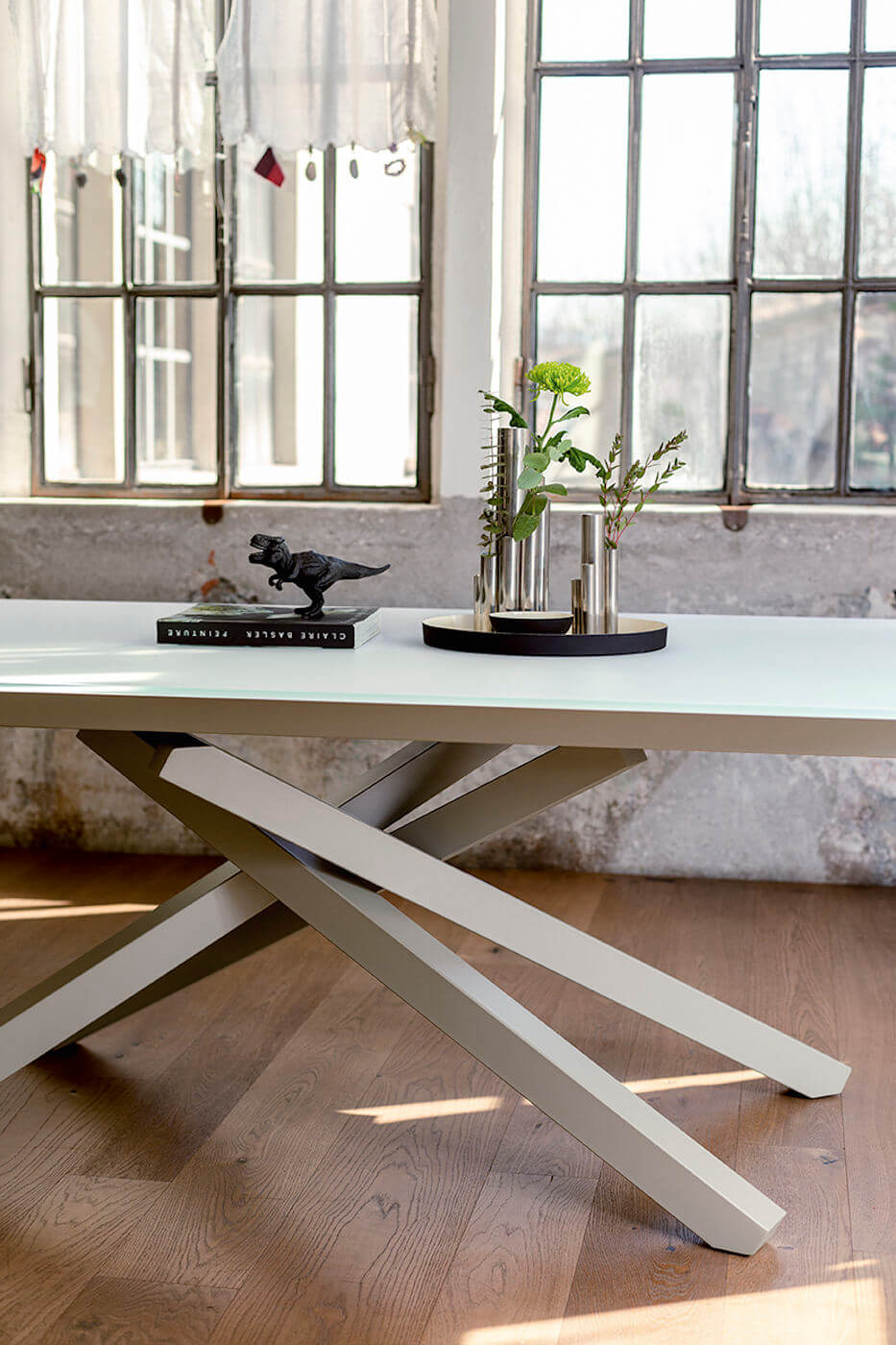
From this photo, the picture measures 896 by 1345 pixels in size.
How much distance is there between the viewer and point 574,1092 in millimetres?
1837

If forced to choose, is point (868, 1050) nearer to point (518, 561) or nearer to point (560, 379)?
point (518, 561)

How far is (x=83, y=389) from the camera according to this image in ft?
12.7

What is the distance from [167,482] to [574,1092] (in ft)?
8.19

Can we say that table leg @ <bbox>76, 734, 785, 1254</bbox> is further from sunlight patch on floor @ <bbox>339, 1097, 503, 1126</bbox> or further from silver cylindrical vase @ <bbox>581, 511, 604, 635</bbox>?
silver cylindrical vase @ <bbox>581, 511, 604, 635</bbox>

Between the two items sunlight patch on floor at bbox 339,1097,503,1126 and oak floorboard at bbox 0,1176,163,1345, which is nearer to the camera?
oak floorboard at bbox 0,1176,163,1345

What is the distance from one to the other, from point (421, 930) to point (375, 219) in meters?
2.35

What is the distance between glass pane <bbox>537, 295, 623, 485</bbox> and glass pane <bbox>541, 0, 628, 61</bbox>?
0.62 meters

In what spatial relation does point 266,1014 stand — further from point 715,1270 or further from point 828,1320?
point 828,1320

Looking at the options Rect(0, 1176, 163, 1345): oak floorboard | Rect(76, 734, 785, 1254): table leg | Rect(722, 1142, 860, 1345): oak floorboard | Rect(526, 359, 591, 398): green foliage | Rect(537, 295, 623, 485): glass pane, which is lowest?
Rect(722, 1142, 860, 1345): oak floorboard

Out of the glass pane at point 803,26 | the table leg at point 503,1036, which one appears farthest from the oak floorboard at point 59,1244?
the glass pane at point 803,26

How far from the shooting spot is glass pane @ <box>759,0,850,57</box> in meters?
3.46

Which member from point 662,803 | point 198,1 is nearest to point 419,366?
point 198,1

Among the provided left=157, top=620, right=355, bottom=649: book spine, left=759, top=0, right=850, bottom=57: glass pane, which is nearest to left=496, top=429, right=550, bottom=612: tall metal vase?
left=157, top=620, right=355, bottom=649: book spine

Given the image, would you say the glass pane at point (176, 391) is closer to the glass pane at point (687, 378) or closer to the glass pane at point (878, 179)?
the glass pane at point (687, 378)
